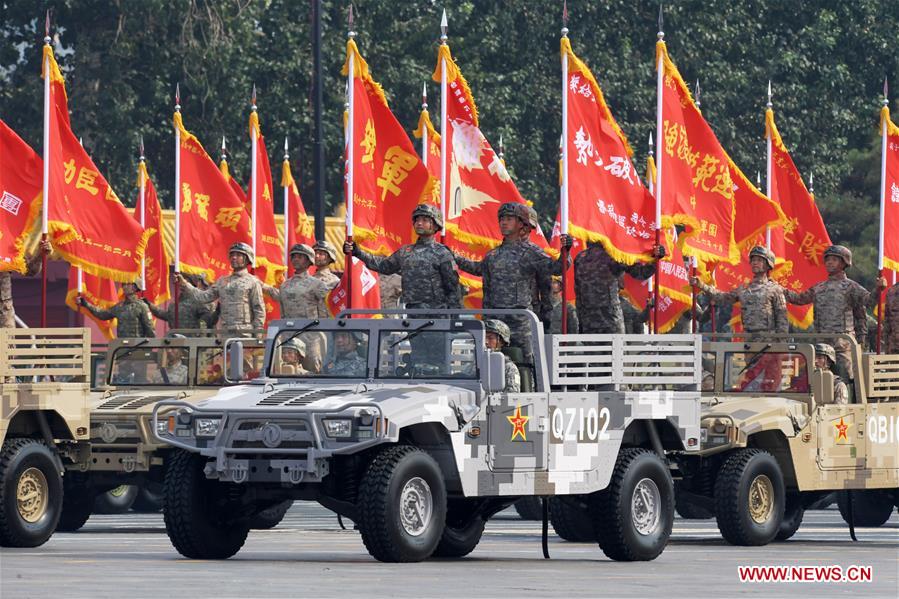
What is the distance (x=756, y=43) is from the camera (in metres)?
53.1

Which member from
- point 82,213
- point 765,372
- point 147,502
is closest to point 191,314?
point 82,213

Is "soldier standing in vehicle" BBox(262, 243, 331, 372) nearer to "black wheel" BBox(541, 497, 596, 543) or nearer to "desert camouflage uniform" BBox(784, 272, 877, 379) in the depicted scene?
"desert camouflage uniform" BBox(784, 272, 877, 379)

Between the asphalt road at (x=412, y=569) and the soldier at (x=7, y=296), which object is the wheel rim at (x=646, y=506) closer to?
the asphalt road at (x=412, y=569)

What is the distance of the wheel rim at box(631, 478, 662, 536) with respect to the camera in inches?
671

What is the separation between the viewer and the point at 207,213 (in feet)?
104

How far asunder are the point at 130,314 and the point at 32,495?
1035 centimetres

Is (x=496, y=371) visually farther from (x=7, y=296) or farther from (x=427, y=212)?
(x=7, y=296)

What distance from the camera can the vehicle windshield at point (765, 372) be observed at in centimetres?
2008

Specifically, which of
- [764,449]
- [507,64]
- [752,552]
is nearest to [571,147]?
[764,449]

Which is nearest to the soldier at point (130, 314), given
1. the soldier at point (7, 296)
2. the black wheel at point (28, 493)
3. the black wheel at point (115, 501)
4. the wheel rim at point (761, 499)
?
the black wheel at point (115, 501)

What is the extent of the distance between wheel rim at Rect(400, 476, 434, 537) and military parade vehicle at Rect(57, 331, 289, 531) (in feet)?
13.1

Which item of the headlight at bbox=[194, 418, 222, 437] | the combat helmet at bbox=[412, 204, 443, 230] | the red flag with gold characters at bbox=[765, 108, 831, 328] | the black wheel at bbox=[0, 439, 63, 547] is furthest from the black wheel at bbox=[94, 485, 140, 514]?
the red flag with gold characters at bbox=[765, 108, 831, 328]

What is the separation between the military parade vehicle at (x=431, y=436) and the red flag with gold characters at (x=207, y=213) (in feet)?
47.0

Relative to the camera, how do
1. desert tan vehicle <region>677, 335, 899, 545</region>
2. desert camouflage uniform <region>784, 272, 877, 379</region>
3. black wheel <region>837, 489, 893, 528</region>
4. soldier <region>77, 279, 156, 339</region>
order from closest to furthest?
desert tan vehicle <region>677, 335, 899, 545</region>
black wheel <region>837, 489, 893, 528</region>
desert camouflage uniform <region>784, 272, 877, 379</region>
soldier <region>77, 279, 156, 339</region>
